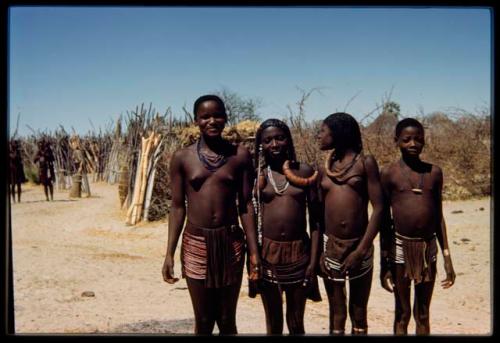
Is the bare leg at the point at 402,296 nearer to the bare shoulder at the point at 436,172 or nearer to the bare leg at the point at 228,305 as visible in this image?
the bare shoulder at the point at 436,172

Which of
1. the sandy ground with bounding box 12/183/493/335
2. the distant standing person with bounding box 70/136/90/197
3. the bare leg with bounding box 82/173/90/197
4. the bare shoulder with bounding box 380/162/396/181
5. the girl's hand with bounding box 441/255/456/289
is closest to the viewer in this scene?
the girl's hand with bounding box 441/255/456/289

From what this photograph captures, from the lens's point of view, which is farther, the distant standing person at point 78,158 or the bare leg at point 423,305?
the distant standing person at point 78,158

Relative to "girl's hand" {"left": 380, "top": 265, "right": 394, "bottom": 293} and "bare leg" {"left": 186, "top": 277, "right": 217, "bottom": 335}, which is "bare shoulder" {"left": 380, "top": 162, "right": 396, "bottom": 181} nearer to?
"girl's hand" {"left": 380, "top": 265, "right": 394, "bottom": 293}

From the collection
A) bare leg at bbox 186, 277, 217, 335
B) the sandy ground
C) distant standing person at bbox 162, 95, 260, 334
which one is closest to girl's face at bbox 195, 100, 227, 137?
distant standing person at bbox 162, 95, 260, 334

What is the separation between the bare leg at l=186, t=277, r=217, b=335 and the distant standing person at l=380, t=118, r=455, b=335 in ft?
4.09

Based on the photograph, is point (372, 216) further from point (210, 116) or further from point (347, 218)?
point (210, 116)

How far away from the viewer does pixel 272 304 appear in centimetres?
341

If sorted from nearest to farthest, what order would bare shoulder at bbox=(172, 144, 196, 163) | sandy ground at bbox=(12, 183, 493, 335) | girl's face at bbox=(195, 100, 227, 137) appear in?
girl's face at bbox=(195, 100, 227, 137) < bare shoulder at bbox=(172, 144, 196, 163) < sandy ground at bbox=(12, 183, 493, 335)

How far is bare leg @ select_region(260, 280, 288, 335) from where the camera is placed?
134 inches

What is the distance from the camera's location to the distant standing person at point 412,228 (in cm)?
353

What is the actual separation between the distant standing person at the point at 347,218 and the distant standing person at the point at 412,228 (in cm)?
28

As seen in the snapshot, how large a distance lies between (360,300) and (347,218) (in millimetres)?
570

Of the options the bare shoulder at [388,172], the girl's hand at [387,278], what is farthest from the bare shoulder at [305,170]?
the girl's hand at [387,278]
